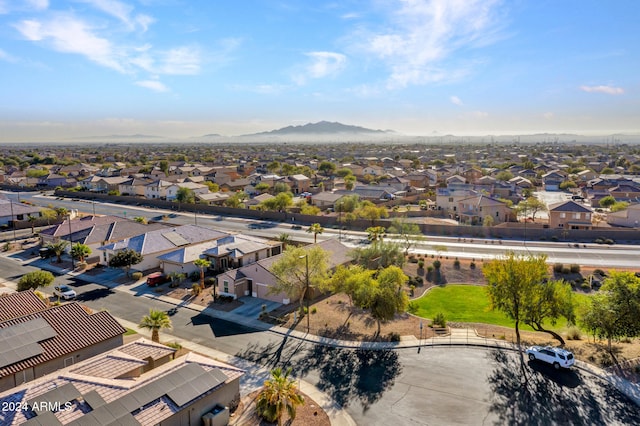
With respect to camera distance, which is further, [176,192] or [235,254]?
[176,192]

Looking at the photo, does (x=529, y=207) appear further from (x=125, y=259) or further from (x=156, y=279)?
(x=125, y=259)

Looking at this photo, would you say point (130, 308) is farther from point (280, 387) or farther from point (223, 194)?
point (223, 194)

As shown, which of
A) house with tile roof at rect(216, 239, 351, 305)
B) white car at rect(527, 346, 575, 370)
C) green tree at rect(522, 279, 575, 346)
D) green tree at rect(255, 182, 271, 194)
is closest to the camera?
white car at rect(527, 346, 575, 370)

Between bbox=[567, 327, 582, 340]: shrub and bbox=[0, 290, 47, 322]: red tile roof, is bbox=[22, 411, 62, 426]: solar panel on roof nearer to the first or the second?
bbox=[0, 290, 47, 322]: red tile roof

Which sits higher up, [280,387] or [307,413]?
[280,387]

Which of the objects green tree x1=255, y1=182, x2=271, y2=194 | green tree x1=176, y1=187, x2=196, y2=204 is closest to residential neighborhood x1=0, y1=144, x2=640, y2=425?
green tree x1=176, y1=187, x2=196, y2=204

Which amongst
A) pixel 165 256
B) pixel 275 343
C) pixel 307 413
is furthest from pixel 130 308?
pixel 307 413

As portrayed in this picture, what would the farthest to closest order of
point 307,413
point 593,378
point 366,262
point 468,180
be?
point 468,180, point 366,262, point 593,378, point 307,413
